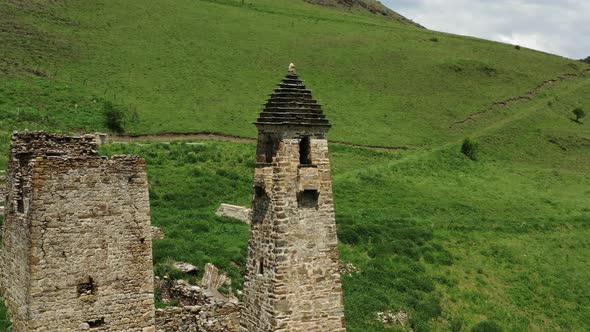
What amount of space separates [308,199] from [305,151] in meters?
1.10

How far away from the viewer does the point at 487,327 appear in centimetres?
2608

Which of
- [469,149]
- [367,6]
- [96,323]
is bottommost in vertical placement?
[96,323]

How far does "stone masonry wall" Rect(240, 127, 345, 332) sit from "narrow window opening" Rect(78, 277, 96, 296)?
4532mm

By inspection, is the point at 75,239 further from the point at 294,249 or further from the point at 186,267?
the point at 186,267

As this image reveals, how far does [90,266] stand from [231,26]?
80.5m

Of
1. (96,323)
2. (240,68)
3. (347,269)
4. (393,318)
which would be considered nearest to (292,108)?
(96,323)

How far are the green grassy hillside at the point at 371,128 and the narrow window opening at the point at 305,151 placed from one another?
31.9 ft

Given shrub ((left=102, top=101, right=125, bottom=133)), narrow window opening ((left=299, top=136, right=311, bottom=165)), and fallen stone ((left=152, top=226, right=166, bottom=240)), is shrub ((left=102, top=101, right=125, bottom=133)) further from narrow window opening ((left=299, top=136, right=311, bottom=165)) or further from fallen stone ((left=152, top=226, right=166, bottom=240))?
narrow window opening ((left=299, top=136, right=311, bottom=165))

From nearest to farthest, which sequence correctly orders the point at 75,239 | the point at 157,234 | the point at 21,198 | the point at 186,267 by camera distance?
1. the point at 75,239
2. the point at 21,198
3. the point at 186,267
4. the point at 157,234

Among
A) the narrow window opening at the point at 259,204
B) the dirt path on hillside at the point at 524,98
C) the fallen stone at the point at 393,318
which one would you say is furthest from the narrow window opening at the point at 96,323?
the dirt path on hillside at the point at 524,98

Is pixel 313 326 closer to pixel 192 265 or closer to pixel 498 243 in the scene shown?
pixel 192 265

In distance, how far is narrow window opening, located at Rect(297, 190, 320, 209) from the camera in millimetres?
13219

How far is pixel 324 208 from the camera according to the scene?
13.4 meters

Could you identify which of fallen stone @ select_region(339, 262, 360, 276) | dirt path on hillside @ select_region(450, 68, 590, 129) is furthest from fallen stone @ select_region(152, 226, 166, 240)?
dirt path on hillside @ select_region(450, 68, 590, 129)
